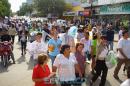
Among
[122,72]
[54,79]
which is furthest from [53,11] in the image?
[54,79]

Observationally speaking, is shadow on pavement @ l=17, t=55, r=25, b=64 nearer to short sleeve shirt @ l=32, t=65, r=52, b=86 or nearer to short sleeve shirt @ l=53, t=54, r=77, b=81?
short sleeve shirt @ l=53, t=54, r=77, b=81

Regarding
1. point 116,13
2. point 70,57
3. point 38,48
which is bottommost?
point 116,13

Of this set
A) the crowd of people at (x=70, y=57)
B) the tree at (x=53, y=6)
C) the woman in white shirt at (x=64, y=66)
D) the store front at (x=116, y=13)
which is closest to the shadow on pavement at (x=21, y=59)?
the crowd of people at (x=70, y=57)

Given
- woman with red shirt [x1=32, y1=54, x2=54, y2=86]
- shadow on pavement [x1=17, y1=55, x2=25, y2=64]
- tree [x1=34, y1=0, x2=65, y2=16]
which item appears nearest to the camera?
woman with red shirt [x1=32, y1=54, x2=54, y2=86]

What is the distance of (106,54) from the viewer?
34.6ft

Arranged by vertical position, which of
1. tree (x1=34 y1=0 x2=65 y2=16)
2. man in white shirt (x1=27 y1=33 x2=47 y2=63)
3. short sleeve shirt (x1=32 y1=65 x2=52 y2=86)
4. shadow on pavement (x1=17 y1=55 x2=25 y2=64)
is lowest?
tree (x1=34 y1=0 x2=65 y2=16)

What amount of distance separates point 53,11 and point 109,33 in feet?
248

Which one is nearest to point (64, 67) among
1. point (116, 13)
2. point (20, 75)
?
point (20, 75)

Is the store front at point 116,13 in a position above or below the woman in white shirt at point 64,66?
Answer: below

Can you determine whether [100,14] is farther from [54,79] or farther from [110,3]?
[54,79]

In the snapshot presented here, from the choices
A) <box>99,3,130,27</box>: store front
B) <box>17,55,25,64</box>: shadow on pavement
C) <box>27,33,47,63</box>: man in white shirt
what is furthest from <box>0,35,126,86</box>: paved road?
<box>99,3,130,27</box>: store front

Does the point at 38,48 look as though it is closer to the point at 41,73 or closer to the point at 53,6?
the point at 41,73

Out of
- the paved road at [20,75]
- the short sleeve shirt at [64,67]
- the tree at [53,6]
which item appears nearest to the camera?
the short sleeve shirt at [64,67]

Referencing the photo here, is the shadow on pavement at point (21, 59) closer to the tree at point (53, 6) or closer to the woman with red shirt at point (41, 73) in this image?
the woman with red shirt at point (41, 73)
